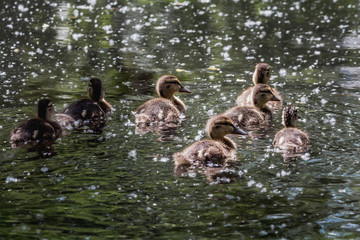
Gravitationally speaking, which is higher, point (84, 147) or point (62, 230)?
point (84, 147)

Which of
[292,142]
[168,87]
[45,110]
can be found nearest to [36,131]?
[45,110]

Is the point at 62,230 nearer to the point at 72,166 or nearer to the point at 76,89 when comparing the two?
the point at 72,166

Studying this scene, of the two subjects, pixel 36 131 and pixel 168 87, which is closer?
pixel 36 131

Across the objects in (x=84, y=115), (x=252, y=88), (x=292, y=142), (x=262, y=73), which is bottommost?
(x=292, y=142)

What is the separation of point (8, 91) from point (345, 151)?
6848mm

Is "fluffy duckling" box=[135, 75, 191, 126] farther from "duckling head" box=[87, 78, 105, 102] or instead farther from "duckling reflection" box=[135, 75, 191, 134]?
"duckling head" box=[87, 78, 105, 102]

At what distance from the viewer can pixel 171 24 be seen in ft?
61.7

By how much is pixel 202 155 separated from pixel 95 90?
11.8 ft

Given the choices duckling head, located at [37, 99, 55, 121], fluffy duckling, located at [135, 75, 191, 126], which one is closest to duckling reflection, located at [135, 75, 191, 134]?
fluffy duckling, located at [135, 75, 191, 126]

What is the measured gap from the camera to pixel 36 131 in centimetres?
856

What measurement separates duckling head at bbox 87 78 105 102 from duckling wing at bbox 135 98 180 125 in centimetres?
102

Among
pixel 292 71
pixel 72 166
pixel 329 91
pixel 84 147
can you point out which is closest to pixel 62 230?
pixel 72 166

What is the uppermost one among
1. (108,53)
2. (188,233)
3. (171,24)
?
(171,24)

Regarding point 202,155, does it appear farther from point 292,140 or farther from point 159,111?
point 159,111
